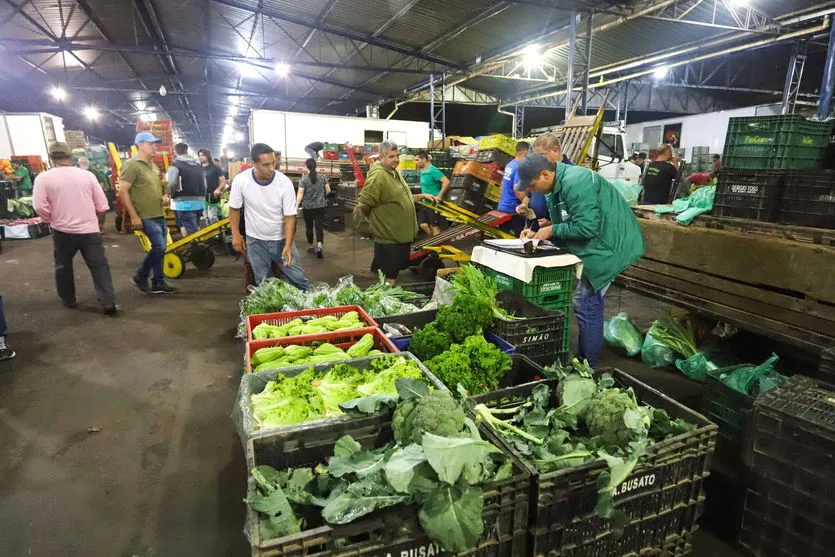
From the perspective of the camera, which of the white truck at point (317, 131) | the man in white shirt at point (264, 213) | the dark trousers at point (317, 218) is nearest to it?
the man in white shirt at point (264, 213)

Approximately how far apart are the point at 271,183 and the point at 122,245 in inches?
332

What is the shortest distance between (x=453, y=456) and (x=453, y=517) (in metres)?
0.17

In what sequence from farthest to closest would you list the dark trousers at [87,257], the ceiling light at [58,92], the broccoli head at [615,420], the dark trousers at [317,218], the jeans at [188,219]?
the ceiling light at [58,92], the dark trousers at [317,218], the jeans at [188,219], the dark trousers at [87,257], the broccoli head at [615,420]

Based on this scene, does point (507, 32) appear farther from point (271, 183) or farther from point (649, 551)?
point (649, 551)

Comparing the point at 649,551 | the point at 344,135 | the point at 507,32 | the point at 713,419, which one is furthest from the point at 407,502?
the point at 344,135

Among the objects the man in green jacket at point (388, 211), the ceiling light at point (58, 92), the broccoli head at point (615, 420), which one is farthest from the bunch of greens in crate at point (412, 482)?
the ceiling light at point (58, 92)

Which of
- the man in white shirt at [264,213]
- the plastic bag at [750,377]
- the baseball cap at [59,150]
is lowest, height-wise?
the plastic bag at [750,377]

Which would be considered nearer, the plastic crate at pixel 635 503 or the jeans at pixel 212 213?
the plastic crate at pixel 635 503

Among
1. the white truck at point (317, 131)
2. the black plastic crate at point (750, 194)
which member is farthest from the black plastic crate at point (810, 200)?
the white truck at point (317, 131)

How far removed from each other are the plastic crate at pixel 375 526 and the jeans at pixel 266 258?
3.17m

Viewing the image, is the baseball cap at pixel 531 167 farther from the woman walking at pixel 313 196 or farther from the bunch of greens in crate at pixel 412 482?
the woman walking at pixel 313 196

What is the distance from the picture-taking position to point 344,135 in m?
18.5

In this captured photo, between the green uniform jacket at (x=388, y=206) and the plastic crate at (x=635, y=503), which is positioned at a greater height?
the green uniform jacket at (x=388, y=206)

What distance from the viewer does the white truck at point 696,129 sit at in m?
16.9
